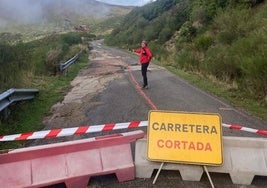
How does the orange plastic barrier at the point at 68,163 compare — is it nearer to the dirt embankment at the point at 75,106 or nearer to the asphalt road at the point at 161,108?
the asphalt road at the point at 161,108

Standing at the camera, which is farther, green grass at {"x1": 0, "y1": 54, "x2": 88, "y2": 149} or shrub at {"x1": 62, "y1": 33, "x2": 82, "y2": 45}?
shrub at {"x1": 62, "y1": 33, "x2": 82, "y2": 45}

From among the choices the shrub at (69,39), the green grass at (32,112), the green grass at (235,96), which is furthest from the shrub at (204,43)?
the shrub at (69,39)

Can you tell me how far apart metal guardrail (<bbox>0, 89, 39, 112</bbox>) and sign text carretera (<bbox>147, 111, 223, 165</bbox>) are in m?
4.23

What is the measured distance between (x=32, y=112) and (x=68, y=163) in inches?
207

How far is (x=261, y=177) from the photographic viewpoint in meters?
5.55

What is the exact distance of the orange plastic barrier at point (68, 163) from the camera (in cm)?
503

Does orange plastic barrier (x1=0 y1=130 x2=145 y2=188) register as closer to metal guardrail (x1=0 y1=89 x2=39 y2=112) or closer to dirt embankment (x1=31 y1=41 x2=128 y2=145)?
dirt embankment (x1=31 y1=41 x2=128 y2=145)

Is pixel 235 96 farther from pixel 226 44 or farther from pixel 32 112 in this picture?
pixel 226 44

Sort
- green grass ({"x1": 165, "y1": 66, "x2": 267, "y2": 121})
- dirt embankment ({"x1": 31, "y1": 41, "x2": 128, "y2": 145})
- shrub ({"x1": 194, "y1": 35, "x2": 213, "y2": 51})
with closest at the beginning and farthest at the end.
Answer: dirt embankment ({"x1": 31, "y1": 41, "x2": 128, "y2": 145}) → green grass ({"x1": 165, "y1": 66, "x2": 267, "y2": 121}) → shrub ({"x1": 194, "y1": 35, "x2": 213, "y2": 51})

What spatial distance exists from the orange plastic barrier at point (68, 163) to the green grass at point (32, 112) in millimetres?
2159

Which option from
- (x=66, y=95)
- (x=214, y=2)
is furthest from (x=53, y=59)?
(x=214, y=2)

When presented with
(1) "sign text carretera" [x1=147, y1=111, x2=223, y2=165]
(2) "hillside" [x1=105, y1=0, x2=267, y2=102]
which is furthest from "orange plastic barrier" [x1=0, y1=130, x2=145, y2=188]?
(2) "hillside" [x1=105, y1=0, x2=267, y2=102]

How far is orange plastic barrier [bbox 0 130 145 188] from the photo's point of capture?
5.03 m

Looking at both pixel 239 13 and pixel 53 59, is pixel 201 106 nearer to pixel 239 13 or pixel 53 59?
pixel 53 59
